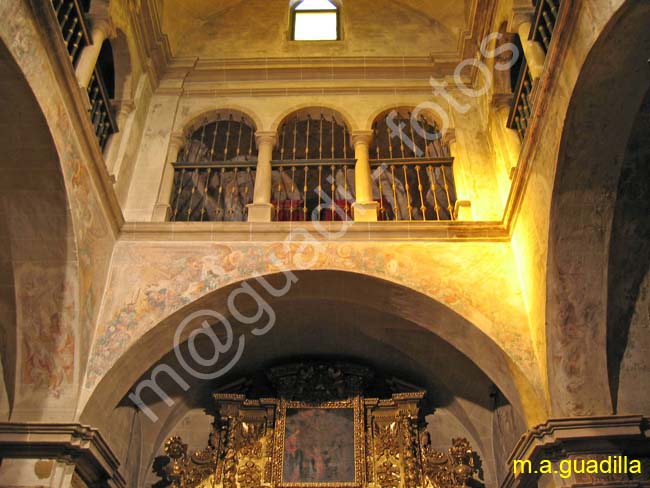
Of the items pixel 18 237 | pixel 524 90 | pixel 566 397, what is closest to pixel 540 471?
pixel 566 397

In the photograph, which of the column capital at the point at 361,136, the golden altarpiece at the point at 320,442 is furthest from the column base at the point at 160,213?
the column capital at the point at 361,136

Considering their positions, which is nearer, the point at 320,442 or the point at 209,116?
the point at 320,442

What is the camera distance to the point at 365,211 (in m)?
7.99

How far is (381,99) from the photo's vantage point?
9461 millimetres

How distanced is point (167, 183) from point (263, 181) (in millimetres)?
1316

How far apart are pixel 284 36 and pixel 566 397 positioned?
7.39 metres

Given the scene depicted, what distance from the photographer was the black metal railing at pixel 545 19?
6.39m

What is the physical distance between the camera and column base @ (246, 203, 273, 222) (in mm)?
7945

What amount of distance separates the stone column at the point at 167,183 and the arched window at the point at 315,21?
10.3 ft

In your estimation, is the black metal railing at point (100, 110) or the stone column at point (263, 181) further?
the stone column at point (263, 181)

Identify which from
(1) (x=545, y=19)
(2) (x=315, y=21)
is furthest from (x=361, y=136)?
(2) (x=315, y=21)

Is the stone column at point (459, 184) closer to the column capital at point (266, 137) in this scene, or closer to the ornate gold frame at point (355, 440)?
the column capital at point (266, 137)

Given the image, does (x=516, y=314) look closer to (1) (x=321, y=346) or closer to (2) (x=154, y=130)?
(1) (x=321, y=346)

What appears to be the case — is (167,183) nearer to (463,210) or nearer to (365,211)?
(365,211)
